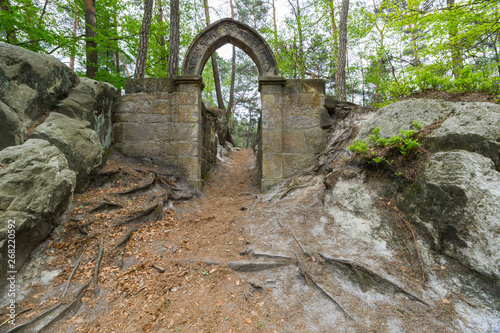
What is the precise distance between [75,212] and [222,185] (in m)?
3.92

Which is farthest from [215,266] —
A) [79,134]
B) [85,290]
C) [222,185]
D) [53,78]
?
[53,78]

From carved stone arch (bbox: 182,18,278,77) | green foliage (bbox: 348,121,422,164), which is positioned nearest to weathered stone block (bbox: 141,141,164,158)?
carved stone arch (bbox: 182,18,278,77)

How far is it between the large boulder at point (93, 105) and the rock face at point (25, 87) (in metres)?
0.20

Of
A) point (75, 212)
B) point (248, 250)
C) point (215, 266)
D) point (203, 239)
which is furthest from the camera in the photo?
point (203, 239)

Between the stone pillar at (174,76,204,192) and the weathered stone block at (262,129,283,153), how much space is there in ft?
5.86

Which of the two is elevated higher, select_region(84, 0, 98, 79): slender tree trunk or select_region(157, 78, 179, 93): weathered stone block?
select_region(84, 0, 98, 79): slender tree trunk

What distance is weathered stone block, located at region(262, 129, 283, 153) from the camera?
5395mm

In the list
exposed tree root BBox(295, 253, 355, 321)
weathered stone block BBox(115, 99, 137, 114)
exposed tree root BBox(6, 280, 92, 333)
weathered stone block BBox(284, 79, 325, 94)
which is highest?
weathered stone block BBox(284, 79, 325, 94)

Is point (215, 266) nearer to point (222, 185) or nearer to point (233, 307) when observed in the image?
point (233, 307)

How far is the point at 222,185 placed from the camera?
21.6 feet

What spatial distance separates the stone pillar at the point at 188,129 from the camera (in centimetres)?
539

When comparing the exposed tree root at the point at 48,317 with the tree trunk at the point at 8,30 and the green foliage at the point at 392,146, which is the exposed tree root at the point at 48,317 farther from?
the tree trunk at the point at 8,30

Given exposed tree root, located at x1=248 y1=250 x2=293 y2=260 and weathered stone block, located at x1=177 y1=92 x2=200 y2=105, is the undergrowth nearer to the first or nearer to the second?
exposed tree root, located at x1=248 y1=250 x2=293 y2=260

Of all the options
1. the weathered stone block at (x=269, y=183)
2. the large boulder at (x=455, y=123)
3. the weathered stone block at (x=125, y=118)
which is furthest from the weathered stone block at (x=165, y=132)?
the large boulder at (x=455, y=123)
